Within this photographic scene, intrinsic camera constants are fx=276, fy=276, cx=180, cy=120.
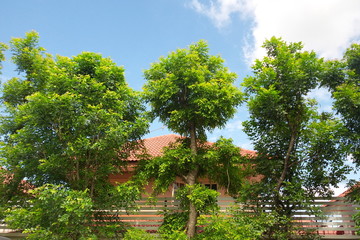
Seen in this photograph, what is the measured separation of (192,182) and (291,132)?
337cm

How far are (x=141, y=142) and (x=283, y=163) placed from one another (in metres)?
4.47

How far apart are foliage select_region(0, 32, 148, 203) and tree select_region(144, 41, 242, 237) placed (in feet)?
3.12

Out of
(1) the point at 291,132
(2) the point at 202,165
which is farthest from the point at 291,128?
(2) the point at 202,165

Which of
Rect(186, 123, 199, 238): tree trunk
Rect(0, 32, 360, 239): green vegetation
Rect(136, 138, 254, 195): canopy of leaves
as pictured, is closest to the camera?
Rect(0, 32, 360, 239): green vegetation

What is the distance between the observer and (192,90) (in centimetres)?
885

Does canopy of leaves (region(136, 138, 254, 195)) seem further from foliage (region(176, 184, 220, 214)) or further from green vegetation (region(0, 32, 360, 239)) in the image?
foliage (region(176, 184, 220, 214))

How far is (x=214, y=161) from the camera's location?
8633 millimetres

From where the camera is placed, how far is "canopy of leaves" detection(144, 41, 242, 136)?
8523 millimetres

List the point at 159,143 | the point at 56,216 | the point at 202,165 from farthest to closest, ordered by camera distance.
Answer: the point at 159,143
the point at 202,165
the point at 56,216

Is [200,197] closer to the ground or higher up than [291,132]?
closer to the ground

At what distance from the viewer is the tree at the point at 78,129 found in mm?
7453

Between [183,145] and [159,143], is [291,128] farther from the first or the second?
[159,143]

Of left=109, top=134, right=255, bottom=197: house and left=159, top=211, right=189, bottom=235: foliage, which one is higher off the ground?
left=109, top=134, right=255, bottom=197: house

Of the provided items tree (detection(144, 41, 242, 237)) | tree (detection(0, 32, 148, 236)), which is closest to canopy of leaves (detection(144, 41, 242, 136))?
tree (detection(144, 41, 242, 237))
